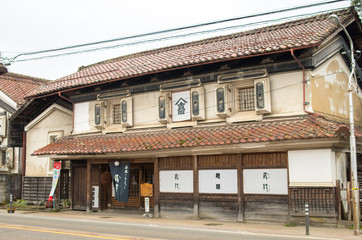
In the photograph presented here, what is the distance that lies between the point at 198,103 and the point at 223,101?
4.51 ft

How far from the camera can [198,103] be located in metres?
19.2

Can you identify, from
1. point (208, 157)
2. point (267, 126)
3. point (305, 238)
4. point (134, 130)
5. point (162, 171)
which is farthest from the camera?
point (134, 130)

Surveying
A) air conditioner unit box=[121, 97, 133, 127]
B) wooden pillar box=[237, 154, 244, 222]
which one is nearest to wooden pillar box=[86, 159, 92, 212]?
air conditioner unit box=[121, 97, 133, 127]

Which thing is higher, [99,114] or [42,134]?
[99,114]

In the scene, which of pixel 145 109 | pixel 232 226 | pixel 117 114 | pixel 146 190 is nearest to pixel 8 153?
pixel 117 114

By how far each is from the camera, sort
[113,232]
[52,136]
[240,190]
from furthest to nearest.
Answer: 1. [52,136]
2. [240,190]
3. [113,232]

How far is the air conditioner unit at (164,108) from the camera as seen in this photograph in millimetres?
20219

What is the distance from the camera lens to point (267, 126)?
16.7 metres

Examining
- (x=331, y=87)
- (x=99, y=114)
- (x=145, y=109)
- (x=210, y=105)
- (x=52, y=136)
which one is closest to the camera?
(x=331, y=87)

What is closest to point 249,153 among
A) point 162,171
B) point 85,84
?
point 162,171

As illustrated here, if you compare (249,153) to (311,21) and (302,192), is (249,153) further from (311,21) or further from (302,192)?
(311,21)

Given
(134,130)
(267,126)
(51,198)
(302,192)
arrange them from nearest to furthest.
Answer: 1. (302,192)
2. (267,126)
3. (134,130)
4. (51,198)

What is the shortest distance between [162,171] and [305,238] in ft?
27.8

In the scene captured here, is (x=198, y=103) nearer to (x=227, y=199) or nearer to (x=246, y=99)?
(x=246, y=99)
